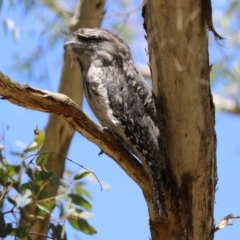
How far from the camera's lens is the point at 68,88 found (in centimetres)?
459

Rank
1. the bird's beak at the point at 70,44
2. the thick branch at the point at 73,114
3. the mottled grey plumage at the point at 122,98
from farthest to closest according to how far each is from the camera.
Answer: the bird's beak at the point at 70,44 < the mottled grey plumage at the point at 122,98 < the thick branch at the point at 73,114

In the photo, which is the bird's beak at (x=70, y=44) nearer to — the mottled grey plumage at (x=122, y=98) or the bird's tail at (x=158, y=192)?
the mottled grey plumage at (x=122, y=98)

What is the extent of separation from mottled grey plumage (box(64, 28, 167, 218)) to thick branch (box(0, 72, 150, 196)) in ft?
0.25

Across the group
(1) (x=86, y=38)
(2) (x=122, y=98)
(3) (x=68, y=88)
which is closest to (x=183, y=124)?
(2) (x=122, y=98)

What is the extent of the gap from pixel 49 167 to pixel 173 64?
1.70 metres

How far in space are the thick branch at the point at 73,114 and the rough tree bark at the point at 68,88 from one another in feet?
4.99

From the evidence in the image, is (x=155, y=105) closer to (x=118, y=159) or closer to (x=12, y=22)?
(x=118, y=159)

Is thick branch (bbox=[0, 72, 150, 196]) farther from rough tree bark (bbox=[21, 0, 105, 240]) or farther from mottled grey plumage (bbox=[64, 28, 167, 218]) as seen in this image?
rough tree bark (bbox=[21, 0, 105, 240])

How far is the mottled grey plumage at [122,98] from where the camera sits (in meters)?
2.98

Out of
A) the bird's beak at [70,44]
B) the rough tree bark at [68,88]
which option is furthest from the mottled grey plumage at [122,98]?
the rough tree bark at [68,88]

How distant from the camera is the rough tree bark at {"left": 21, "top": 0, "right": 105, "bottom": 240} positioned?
14.6 ft

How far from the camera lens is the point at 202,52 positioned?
298 centimetres

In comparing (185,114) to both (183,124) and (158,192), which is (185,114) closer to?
(183,124)

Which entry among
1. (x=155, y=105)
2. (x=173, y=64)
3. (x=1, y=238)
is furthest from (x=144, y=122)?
(x=1, y=238)
